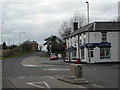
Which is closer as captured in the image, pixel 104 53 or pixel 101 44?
pixel 101 44

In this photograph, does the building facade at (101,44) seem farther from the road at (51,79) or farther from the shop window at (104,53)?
the road at (51,79)

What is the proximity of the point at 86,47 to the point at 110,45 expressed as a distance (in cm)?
448

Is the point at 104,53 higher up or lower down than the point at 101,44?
lower down

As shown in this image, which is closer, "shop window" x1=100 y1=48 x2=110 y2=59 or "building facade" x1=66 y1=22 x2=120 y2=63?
"building facade" x1=66 y1=22 x2=120 y2=63

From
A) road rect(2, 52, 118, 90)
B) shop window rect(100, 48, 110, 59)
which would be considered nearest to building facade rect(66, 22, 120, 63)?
shop window rect(100, 48, 110, 59)

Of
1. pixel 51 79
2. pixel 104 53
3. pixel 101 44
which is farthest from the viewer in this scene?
pixel 104 53

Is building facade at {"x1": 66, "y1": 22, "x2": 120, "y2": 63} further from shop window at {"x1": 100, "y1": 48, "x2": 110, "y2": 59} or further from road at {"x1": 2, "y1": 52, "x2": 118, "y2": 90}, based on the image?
road at {"x1": 2, "y1": 52, "x2": 118, "y2": 90}

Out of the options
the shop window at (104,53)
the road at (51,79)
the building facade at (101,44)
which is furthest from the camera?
the shop window at (104,53)

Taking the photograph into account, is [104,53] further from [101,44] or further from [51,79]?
[51,79]

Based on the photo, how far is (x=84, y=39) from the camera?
47.8m

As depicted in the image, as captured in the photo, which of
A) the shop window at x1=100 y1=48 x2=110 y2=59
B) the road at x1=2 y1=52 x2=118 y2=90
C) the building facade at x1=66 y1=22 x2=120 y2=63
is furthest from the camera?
the shop window at x1=100 y1=48 x2=110 y2=59

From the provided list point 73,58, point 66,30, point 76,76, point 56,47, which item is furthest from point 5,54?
point 76,76

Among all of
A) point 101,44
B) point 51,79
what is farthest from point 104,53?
point 51,79

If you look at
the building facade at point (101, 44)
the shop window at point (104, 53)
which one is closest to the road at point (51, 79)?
the building facade at point (101, 44)
